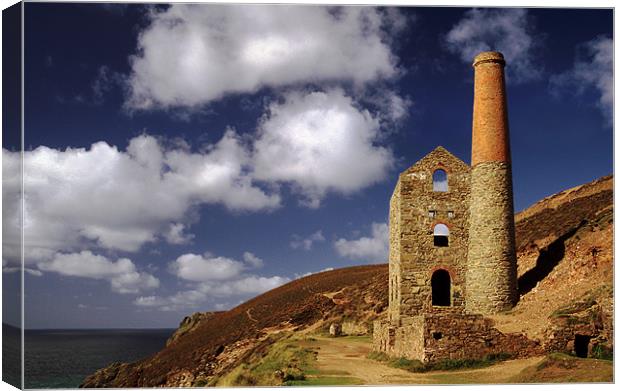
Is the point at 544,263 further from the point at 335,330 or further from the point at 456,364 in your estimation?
the point at 335,330

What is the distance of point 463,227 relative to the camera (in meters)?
28.0

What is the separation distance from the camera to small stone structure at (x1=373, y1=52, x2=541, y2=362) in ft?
86.2

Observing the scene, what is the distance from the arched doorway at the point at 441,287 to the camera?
29766mm

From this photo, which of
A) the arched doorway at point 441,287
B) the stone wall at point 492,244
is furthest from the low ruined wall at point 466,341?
the arched doorway at point 441,287

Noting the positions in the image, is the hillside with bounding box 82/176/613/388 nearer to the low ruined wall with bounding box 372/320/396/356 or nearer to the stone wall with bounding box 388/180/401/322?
the low ruined wall with bounding box 372/320/396/356

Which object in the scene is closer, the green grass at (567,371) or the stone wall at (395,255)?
the green grass at (567,371)

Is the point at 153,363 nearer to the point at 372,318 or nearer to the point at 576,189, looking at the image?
the point at 372,318

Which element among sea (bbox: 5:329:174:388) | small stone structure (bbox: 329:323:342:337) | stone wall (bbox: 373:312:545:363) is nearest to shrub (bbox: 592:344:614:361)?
stone wall (bbox: 373:312:545:363)

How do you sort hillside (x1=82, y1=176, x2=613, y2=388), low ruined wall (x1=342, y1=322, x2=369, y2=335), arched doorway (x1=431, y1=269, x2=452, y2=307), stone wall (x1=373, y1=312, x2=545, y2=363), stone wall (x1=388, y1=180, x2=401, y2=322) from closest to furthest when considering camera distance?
stone wall (x1=373, y1=312, x2=545, y2=363) < hillside (x1=82, y1=176, x2=613, y2=388) < stone wall (x1=388, y1=180, x2=401, y2=322) < arched doorway (x1=431, y1=269, x2=452, y2=307) < low ruined wall (x1=342, y1=322, x2=369, y2=335)

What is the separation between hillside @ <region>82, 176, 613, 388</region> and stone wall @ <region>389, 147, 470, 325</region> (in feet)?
9.95

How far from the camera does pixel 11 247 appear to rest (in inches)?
703

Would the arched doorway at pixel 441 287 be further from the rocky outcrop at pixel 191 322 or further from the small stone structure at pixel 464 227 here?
the rocky outcrop at pixel 191 322

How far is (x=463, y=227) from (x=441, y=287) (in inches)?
137

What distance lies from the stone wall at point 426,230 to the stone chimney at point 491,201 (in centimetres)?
78
